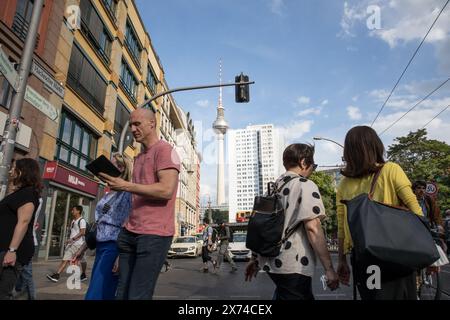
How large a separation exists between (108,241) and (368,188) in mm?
2171

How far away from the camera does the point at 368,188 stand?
235 centimetres

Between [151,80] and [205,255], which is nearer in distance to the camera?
[205,255]

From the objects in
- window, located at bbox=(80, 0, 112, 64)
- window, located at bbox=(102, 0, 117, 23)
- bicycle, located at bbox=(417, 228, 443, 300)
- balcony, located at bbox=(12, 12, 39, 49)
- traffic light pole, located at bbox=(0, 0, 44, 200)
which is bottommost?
bicycle, located at bbox=(417, 228, 443, 300)

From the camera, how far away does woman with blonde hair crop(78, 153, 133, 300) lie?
9.06 ft

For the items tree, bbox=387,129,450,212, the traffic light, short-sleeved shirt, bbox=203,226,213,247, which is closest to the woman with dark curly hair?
the traffic light

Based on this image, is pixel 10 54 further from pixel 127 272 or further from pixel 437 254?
pixel 437 254

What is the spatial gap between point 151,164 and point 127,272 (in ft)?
2.67

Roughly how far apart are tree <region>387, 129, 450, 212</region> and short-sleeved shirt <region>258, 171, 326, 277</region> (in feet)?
103

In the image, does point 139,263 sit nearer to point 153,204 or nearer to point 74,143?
point 153,204

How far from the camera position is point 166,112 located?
39.1m

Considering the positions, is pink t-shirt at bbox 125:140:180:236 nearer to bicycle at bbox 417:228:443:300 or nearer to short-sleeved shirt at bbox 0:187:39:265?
short-sleeved shirt at bbox 0:187:39:265

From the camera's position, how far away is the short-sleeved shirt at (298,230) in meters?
2.30

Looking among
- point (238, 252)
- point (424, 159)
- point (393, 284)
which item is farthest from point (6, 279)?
point (424, 159)

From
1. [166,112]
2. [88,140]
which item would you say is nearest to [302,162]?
[88,140]
